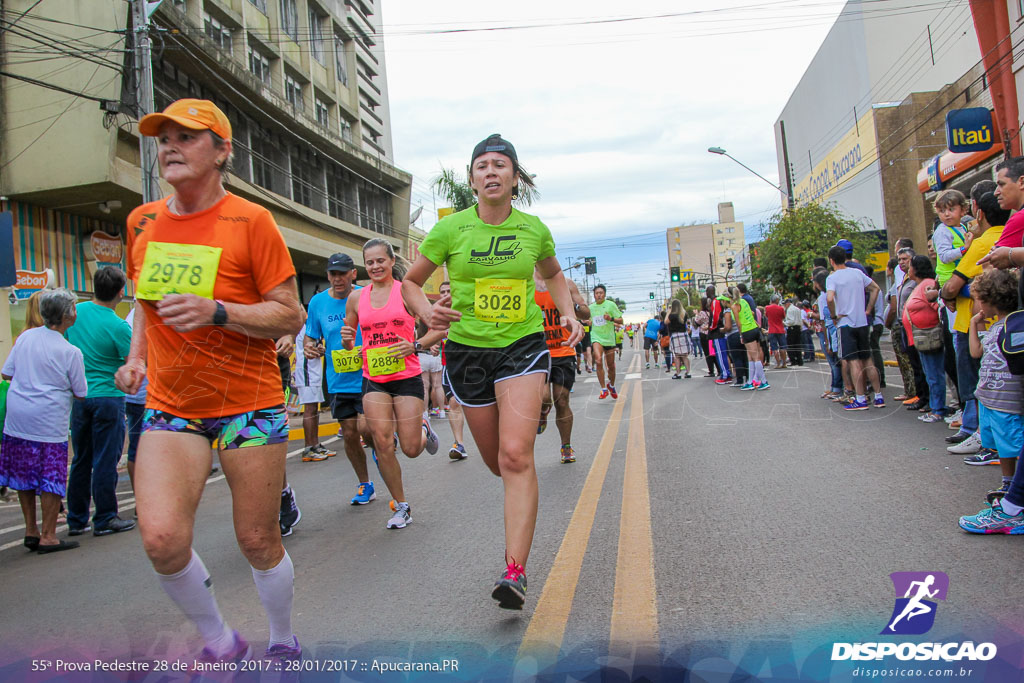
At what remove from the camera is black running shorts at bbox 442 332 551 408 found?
11.8ft

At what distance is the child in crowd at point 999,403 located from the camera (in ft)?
12.8

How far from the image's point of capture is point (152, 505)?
252 cm

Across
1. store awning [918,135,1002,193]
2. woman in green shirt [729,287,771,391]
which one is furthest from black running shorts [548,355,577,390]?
store awning [918,135,1002,193]

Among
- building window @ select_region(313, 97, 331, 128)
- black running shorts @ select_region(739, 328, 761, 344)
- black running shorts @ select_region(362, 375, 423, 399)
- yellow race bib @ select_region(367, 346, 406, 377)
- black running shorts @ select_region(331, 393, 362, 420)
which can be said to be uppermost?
building window @ select_region(313, 97, 331, 128)

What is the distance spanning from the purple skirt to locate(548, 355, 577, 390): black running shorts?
3973 mm

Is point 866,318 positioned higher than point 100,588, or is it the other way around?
point 866,318

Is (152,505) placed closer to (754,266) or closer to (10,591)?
(10,591)

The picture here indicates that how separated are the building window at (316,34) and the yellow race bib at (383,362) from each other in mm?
32764

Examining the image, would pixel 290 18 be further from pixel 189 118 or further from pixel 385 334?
pixel 189 118

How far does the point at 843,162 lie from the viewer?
42.2m

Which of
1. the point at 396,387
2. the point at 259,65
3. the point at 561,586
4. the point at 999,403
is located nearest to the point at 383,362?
the point at 396,387

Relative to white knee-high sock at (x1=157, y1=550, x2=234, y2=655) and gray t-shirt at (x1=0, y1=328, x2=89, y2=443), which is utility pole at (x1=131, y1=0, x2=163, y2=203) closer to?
gray t-shirt at (x1=0, y1=328, x2=89, y2=443)

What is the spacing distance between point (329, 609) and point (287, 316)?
1546 millimetres

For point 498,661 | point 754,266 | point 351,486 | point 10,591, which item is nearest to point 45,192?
point 351,486
